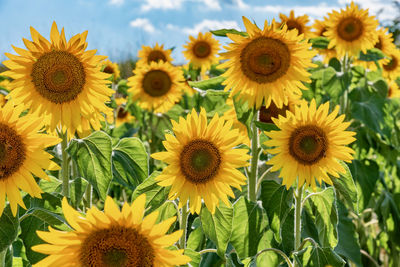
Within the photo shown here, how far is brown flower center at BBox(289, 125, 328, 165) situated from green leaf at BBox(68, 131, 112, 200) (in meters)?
0.52

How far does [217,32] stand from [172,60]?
250 centimetres

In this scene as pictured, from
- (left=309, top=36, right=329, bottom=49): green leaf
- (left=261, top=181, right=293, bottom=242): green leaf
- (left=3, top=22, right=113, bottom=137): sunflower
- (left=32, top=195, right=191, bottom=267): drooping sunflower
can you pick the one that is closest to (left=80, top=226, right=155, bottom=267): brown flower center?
(left=32, top=195, right=191, bottom=267): drooping sunflower

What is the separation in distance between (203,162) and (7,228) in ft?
1.59

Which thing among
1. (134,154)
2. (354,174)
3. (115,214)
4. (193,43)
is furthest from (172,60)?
(115,214)

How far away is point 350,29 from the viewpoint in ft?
8.80

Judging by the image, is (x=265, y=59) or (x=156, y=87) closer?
(x=265, y=59)

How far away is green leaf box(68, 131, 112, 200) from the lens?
4.50 feet

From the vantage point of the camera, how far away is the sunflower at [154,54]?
396 centimetres

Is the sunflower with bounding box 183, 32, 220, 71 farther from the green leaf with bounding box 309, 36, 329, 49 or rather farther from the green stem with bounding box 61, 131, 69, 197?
the green stem with bounding box 61, 131, 69, 197

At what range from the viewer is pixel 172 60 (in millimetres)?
4000

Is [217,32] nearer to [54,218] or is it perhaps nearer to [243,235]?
[243,235]

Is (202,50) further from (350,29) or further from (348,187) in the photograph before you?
(348,187)

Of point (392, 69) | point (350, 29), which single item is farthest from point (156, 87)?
point (392, 69)

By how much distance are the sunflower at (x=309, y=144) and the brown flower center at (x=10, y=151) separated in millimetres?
669
